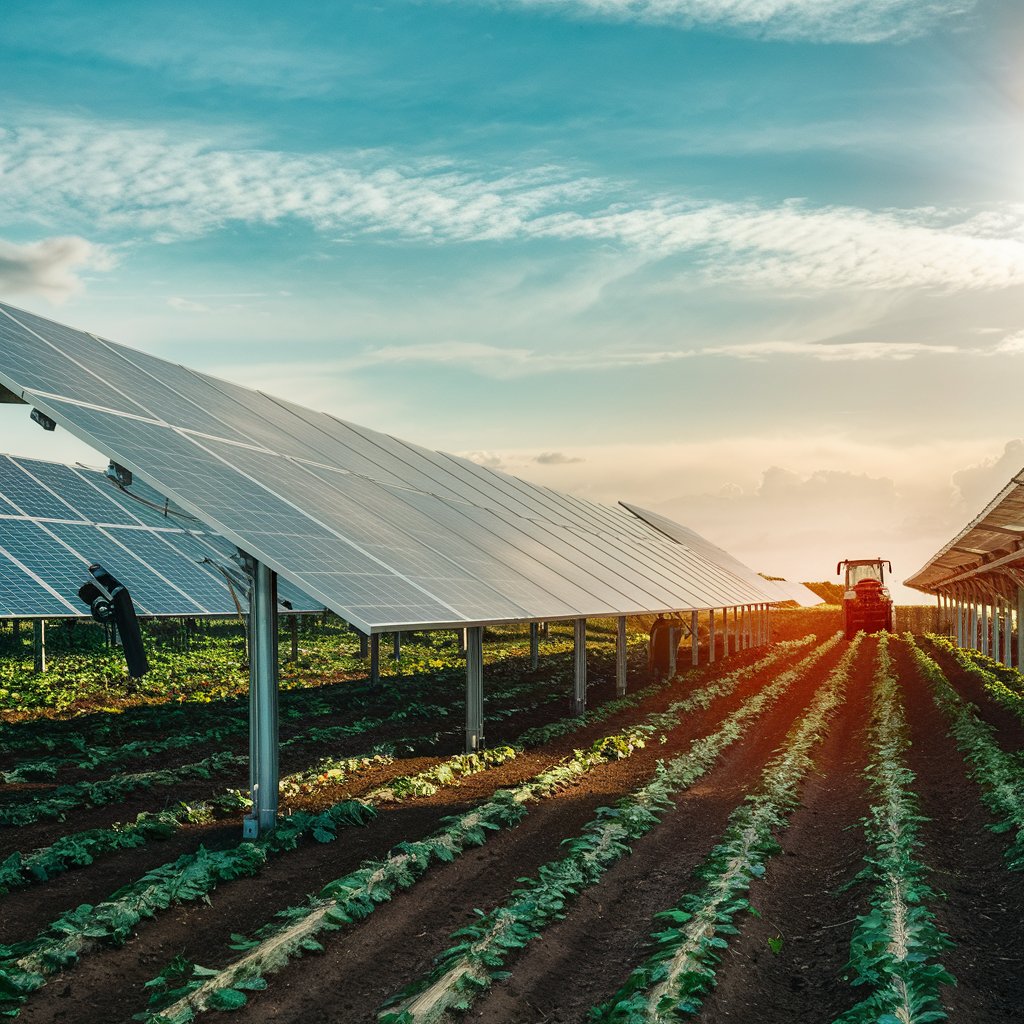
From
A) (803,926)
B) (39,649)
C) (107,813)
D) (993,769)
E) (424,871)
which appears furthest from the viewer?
(39,649)

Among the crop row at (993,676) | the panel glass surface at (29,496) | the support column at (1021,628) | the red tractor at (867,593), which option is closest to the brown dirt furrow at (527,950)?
the crop row at (993,676)

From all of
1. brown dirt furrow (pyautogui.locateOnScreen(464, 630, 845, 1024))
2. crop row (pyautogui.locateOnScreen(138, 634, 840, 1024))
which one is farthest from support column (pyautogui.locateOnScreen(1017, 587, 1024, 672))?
brown dirt furrow (pyautogui.locateOnScreen(464, 630, 845, 1024))

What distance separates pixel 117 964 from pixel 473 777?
8.48 meters

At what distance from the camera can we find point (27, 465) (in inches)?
1136

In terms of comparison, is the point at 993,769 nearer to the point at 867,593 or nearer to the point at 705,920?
the point at 705,920

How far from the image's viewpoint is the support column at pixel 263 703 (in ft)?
40.9

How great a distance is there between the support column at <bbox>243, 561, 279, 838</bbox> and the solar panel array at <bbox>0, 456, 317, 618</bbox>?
9.28 metres

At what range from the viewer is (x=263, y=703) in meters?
12.5

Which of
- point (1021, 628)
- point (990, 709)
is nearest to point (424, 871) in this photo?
point (990, 709)

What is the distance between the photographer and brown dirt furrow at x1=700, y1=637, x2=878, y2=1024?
27.6 feet

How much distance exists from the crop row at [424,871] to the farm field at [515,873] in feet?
0.11

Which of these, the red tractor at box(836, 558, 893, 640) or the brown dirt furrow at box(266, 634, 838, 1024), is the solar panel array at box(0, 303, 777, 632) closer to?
the brown dirt furrow at box(266, 634, 838, 1024)

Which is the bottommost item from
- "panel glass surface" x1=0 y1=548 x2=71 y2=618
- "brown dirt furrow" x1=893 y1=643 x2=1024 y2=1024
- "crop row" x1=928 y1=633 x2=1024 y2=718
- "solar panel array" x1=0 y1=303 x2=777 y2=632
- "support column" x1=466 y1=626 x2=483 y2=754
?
"crop row" x1=928 y1=633 x2=1024 y2=718

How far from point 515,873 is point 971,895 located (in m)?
5.16
